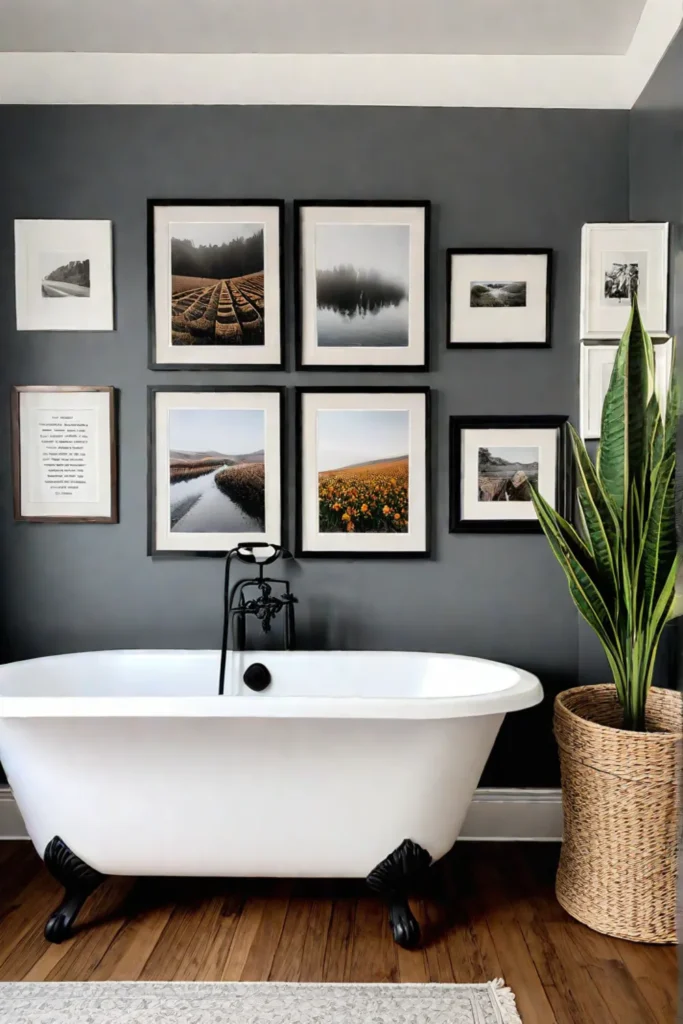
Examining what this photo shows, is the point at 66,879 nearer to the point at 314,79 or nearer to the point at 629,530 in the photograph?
the point at 629,530

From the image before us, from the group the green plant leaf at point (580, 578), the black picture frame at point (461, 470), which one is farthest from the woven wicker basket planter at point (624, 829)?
the black picture frame at point (461, 470)

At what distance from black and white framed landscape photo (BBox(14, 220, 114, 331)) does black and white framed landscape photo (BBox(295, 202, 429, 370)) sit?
68cm

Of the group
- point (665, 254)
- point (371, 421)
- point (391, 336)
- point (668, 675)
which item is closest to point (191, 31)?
point (391, 336)

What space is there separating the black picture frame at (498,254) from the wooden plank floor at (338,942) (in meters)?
1.70

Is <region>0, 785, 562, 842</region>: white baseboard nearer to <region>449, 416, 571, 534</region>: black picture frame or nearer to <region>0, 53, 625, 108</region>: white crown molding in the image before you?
<region>449, 416, 571, 534</region>: black picture frame

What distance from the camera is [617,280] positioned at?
245 cm

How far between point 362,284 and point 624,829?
1831 millimetres

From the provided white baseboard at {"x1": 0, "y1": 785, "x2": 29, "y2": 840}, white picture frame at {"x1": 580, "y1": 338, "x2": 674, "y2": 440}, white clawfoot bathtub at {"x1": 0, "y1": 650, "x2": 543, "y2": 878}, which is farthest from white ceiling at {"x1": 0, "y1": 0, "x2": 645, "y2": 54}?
white baseboard at {"x1": 0, "y1": 785, "x2": 29, "y2": 840}

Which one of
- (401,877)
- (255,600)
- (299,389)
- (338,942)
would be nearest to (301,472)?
(299,389)

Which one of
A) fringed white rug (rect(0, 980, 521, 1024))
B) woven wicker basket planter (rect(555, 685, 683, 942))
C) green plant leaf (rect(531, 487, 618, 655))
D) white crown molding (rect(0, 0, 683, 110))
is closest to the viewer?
fringed white rug (rect(0, 980, 521, 1024))

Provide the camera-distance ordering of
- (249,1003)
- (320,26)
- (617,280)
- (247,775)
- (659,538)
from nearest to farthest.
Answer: (249,1003), (247,775), (659,538), (320,26), (617,280)

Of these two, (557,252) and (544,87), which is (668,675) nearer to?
(557,252)

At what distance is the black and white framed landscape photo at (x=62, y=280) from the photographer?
2486mm

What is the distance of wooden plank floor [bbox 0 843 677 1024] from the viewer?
5.63 feet
